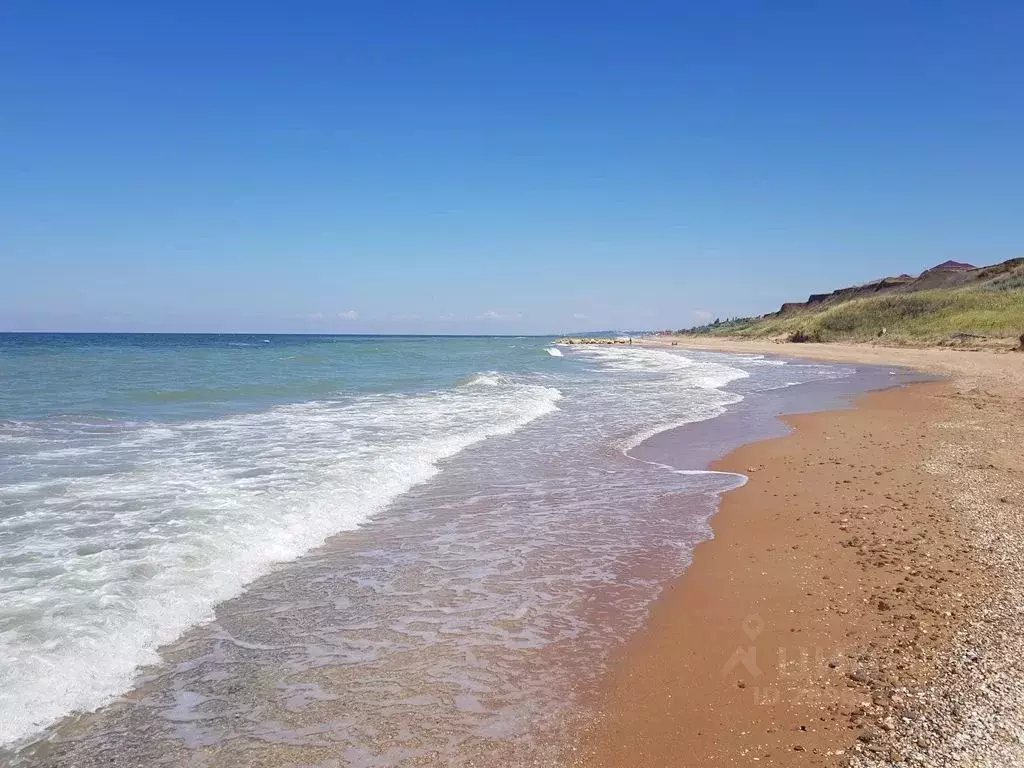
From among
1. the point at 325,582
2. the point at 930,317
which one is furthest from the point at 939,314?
the point at 325,582

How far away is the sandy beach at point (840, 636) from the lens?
3273 mm

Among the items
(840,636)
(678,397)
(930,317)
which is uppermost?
(930,317)

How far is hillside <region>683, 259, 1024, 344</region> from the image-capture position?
47.0 m

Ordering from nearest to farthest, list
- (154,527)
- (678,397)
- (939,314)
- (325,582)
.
Answer: (325,582), (154,527), (678,397), (939,314)

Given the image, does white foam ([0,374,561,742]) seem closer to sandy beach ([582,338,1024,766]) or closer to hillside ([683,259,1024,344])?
sandy beach ([582,338,1024,766])

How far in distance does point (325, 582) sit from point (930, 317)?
66.2m

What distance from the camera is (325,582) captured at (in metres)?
5.75

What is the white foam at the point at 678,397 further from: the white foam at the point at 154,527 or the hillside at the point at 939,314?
the hillside at the point at 939,314

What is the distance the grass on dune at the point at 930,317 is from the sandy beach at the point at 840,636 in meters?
43.4

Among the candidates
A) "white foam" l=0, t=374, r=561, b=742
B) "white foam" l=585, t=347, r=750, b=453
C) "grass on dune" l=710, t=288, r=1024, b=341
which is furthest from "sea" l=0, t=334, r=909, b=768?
"grass on dune" l=710, t=288, r=1024, b=341

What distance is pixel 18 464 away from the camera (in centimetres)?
975

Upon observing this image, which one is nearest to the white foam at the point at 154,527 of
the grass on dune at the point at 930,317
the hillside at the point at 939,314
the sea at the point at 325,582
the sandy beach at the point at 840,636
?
the sea at the point at 325,582

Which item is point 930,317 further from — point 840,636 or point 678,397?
point 840,636

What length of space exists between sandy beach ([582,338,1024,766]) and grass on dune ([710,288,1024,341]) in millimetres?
43446
